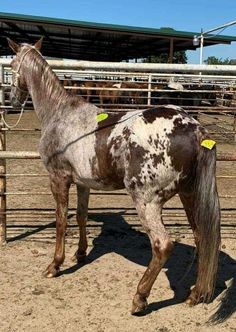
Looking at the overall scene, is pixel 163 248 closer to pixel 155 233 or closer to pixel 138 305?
pixel 155 233

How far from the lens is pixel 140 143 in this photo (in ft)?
9.52

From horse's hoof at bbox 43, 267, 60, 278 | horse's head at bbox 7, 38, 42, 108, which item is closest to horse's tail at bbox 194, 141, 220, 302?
horse's hoof at bbox 43, 267, 60, 278

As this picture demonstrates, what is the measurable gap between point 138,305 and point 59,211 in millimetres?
1132

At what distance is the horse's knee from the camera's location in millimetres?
2924

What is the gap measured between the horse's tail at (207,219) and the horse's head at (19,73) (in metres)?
1.85

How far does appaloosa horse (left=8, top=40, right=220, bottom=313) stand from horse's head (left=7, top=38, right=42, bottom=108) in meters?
0.57

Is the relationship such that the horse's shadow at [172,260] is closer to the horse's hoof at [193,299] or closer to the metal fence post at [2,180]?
the horse's hoof at [193,299]

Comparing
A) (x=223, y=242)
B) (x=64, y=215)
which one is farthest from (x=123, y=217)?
(x=64, y=215)

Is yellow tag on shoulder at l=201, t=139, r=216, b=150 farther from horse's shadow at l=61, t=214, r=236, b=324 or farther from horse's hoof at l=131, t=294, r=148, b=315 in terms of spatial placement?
horse's hoof at l=131, t=294, r=148, b=315

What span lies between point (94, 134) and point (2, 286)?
1.48m

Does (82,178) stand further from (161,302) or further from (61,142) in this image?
(161,302)

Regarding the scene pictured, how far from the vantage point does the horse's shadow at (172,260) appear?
10.7 ft

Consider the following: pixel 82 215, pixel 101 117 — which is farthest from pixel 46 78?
pixel 82 215

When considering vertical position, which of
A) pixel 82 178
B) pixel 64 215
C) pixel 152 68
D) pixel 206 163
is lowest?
pixel 64 215
